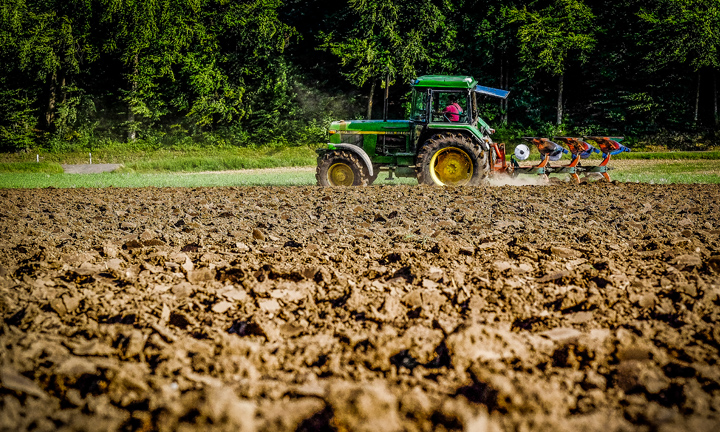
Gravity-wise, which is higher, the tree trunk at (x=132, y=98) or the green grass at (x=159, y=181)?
the tree trunk at (x=132, y=98)

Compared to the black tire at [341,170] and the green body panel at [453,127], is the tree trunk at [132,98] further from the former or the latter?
the green body panel at [453,127]

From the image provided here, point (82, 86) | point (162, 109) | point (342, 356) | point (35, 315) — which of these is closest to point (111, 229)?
point (35, 315)

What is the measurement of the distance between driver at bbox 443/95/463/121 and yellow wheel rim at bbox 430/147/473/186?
2.16 feet

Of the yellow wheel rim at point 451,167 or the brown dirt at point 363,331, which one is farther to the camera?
the yellow wheel rim at point 451,167

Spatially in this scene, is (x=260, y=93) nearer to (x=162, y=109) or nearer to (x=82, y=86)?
(x=162, y=109)

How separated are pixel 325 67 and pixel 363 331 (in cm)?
3440

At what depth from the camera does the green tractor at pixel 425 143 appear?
1109 cm

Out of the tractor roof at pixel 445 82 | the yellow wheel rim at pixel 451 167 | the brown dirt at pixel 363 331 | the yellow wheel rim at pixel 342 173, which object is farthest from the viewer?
the yellow wheel rim at pixel 342 173

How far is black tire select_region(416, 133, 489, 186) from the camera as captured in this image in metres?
11.1

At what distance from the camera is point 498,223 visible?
6.42 metres

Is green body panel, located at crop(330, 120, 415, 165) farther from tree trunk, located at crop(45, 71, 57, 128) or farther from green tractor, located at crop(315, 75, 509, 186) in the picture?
tree trunk, located at crop(45, 71, 57, 128)

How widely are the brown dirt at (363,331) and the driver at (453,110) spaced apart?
5.87 m

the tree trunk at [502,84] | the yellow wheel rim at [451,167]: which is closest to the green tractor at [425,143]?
the yellow wheel rim at [451,167]

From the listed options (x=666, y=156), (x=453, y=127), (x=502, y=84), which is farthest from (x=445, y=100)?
(x=502, y=84)
